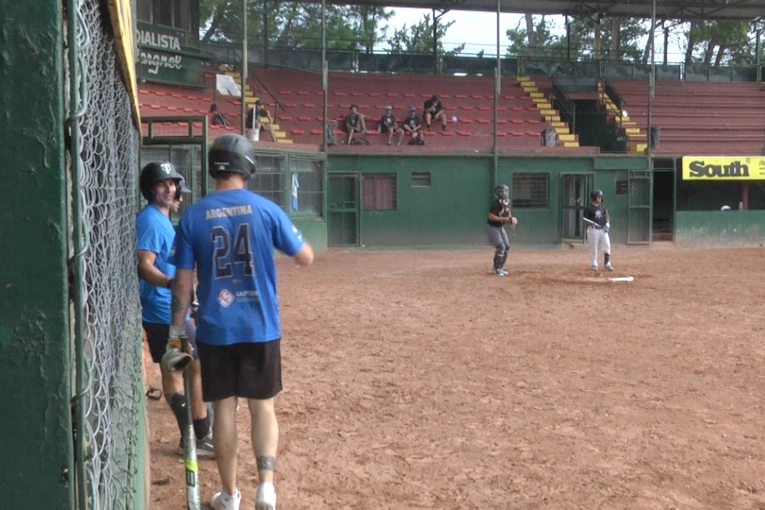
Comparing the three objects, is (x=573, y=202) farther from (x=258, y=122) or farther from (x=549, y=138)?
(x=258, y=122)

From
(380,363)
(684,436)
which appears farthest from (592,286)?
(684,436)

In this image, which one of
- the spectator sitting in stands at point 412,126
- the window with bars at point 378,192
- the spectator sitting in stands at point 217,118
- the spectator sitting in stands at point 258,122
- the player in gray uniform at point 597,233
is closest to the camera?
the player in gray uniform at point 597,233

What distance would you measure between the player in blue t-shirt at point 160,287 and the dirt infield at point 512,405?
335 mm

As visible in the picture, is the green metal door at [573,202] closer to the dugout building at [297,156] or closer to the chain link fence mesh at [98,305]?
the dugout building at [297,156]

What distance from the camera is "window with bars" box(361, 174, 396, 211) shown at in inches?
902

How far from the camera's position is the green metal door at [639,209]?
24375mm

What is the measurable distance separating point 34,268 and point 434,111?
25514mm

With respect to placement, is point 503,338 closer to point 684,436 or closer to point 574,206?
point 684,436

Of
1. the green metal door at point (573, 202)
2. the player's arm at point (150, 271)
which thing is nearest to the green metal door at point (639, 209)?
the green metal door at point (573, 202)

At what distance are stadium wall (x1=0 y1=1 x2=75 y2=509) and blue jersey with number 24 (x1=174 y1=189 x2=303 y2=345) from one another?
227cm

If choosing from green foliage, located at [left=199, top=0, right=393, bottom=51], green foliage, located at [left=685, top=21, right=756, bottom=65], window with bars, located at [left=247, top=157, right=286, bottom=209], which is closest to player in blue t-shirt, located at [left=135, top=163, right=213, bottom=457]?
window with bars, located at [left=247, top=157, right=286, bottom=209]

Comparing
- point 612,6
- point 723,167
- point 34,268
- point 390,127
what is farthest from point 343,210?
point 34,268

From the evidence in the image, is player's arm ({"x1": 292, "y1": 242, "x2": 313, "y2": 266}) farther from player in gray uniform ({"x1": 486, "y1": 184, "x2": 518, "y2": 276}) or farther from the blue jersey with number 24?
player in gray uniform ({"x1": 486, "y1": 184, "x2": 518, "y2": 276})

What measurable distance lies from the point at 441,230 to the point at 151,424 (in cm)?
1784
